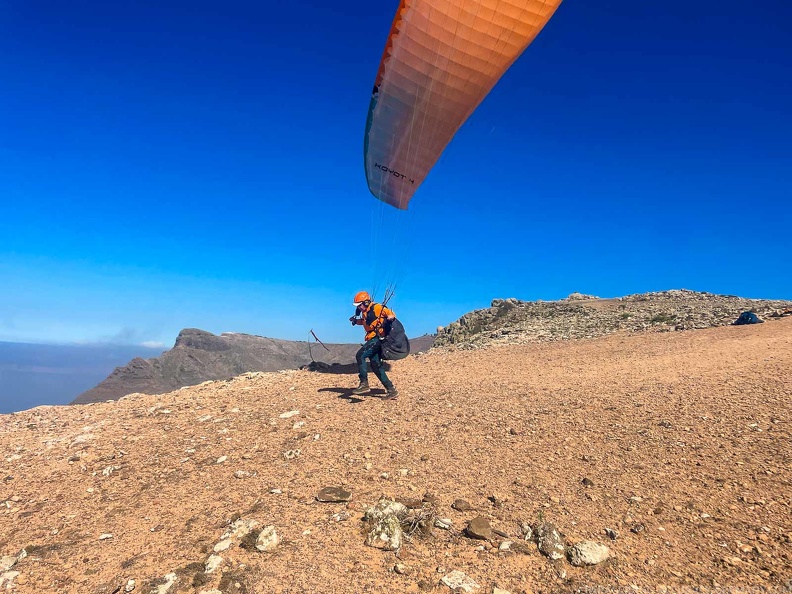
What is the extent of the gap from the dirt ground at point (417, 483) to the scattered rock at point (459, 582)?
54 mm

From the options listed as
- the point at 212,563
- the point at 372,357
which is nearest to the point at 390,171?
the point at 372,357

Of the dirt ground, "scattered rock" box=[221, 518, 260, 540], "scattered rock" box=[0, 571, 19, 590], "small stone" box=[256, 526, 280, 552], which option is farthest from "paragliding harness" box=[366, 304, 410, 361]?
"scattered rock" box=[0, 571, 19, 590]

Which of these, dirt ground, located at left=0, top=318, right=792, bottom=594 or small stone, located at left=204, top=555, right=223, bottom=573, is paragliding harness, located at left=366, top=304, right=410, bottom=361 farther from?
small stone, located at left=204, top=555, right=223, bottom=573

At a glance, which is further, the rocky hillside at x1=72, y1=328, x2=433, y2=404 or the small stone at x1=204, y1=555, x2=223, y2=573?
the rocky hillside at x1=72, y1=328, x2=433, y2=404

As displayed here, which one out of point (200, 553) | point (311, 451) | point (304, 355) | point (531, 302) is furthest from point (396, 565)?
point (304, 355)

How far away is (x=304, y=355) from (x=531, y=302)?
31.2 metres

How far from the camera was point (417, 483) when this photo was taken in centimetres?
531

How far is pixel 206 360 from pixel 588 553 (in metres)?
42.6

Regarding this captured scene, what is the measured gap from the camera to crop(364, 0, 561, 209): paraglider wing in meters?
8.66

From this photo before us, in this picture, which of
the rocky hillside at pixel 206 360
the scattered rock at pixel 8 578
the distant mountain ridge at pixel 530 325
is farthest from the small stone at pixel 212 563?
the rocky hillside at pixel 206 360

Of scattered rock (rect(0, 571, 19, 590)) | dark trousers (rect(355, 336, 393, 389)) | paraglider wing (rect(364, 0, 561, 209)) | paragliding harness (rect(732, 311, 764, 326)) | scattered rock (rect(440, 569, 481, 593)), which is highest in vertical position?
paraglider wing (rect(364, 0, 561, 209))

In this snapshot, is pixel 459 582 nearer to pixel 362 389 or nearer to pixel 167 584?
pixel 167 584

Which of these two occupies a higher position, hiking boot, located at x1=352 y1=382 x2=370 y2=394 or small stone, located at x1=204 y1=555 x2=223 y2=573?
hiking boot, located at x1=352 y1=382 x2=370 y2=394

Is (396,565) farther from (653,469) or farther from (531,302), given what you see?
(531,302)
